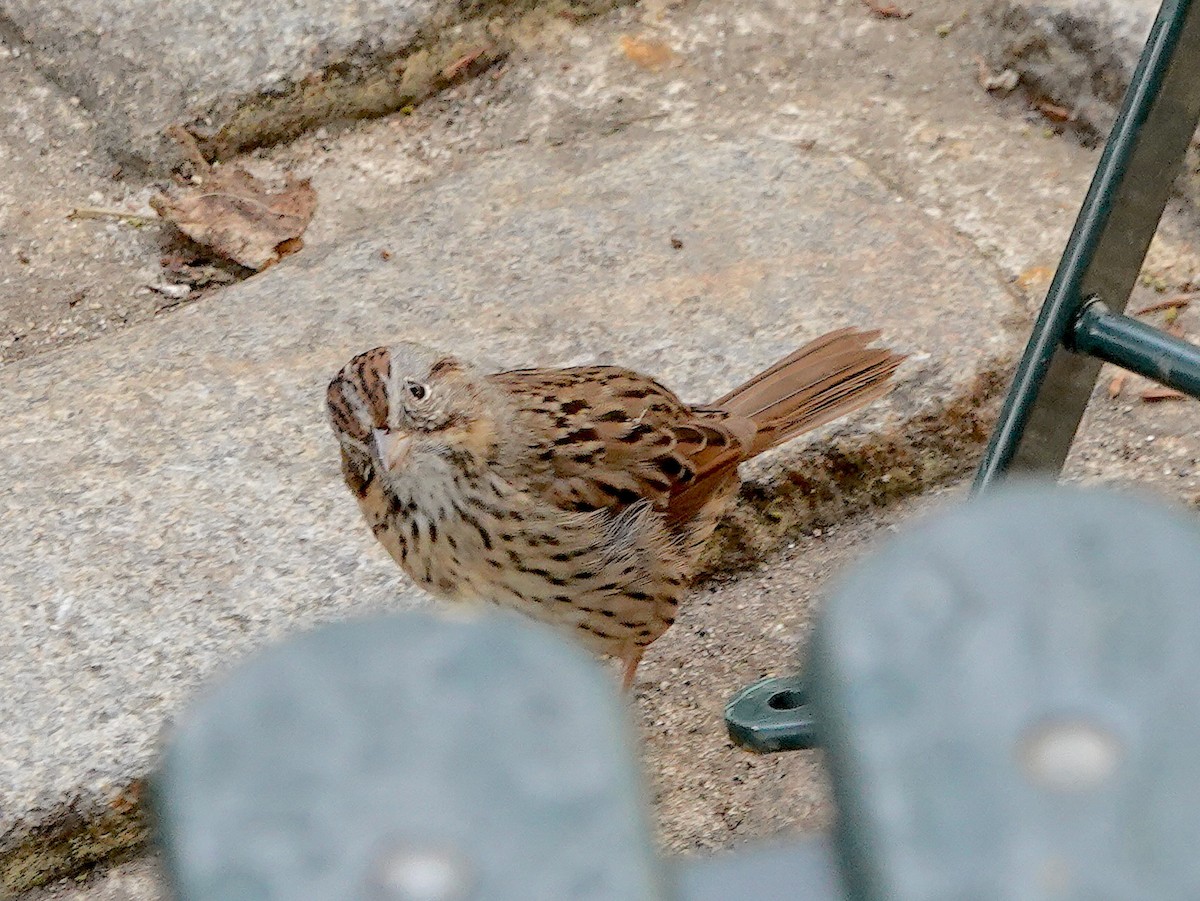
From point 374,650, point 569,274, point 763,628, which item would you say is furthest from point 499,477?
point 374,650

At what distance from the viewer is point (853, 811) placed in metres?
0.56

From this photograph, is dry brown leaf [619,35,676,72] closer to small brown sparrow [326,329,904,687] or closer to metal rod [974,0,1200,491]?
small brown sparrow [326,329,904,687]

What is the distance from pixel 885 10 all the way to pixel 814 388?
1.56 metres

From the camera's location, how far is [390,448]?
2627 millimetres

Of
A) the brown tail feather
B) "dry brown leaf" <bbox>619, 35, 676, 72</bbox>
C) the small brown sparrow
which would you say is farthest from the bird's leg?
"dry brown leaf" <bbox>619, 35, 676, 72</bbox>

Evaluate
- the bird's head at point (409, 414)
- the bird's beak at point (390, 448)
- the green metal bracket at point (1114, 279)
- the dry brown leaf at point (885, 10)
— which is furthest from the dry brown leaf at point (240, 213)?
the green metal bracket at point (1114, 279)

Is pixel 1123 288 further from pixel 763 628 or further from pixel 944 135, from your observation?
pixel 944 135

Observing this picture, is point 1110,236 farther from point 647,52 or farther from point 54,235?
point 54,235

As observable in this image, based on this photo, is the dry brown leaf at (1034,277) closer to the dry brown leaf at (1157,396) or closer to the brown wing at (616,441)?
the dry brown leaf at (1157,396)

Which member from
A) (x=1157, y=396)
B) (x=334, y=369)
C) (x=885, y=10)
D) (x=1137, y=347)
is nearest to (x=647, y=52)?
(x=885, y=10)

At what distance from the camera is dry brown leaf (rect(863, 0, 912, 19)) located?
4137 mm

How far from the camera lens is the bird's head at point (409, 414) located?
2633 millimetres

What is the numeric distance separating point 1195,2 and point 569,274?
6.41 feet

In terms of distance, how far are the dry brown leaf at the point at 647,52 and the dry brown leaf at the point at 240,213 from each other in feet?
3.01
